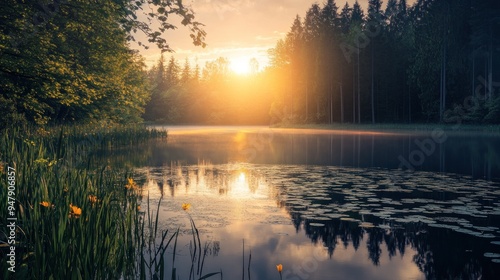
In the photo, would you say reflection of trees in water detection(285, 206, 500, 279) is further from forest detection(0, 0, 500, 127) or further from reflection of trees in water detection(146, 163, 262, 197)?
forest detection(0, 0, 500, 127)

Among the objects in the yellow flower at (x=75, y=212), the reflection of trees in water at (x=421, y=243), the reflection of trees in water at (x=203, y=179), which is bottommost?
the reflection of trees in water at (x=421, y=243)

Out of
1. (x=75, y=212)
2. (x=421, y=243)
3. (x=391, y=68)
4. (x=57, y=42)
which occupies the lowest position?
(x=421, y=243)

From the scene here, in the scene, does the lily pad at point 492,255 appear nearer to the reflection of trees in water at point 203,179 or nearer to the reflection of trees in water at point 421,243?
the reflection of trees in water at point 421,243

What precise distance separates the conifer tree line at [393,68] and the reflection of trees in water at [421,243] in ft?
137

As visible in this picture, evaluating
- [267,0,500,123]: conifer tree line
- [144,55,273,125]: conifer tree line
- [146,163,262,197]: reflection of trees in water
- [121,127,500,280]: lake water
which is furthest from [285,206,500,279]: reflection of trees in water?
[144,55,273,125]: conifer tree line

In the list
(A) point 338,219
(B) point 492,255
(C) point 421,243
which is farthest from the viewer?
(A) point 338,219

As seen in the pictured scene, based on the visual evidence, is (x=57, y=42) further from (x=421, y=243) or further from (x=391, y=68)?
(x=391, y=68)

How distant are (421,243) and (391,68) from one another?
61.5 m

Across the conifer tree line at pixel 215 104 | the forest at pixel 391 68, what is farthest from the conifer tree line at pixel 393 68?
the conifer tree line at pixel 215 104

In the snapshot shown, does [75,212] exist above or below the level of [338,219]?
above

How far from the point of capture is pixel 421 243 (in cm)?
783

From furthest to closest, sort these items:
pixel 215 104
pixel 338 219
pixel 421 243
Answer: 1. pixel 215 104
2. pixel 338 219
3. pixel 421 243

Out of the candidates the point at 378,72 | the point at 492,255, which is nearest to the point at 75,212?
the point at 492,255

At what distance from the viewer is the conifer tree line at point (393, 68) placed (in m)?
51.7
